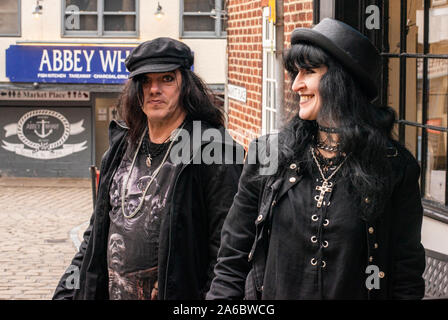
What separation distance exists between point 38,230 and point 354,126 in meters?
12.4

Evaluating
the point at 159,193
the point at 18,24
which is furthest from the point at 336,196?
the point at 18,24

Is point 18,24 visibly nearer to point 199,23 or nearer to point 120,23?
point 120,23

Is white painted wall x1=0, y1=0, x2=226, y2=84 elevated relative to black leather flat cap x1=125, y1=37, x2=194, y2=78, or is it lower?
elevated

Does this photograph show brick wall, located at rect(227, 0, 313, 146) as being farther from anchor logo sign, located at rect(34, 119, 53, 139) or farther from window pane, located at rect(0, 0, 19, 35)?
anchor logo sign, located at rect(34, 119, 53, 139)

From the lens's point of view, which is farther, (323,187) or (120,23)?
(120,23)

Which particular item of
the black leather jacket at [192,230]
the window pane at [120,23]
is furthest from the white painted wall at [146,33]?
the black leather jacket at [192,230]

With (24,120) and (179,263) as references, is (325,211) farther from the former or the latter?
(24,120)

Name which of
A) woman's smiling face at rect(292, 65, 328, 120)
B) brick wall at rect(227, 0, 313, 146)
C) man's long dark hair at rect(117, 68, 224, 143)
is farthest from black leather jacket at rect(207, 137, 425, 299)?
brick wall at rect(227, 0, 313, 146)

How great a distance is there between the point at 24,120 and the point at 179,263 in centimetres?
2174

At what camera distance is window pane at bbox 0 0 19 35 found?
2311 centimetres

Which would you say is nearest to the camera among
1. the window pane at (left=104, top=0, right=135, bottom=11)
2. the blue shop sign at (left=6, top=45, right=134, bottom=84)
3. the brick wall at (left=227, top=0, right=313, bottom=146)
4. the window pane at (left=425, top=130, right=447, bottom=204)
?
the window pane at (left=425, top=130, right=447, bottom=204)

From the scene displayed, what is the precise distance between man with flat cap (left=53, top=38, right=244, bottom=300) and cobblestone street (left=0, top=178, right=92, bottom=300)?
6060mm

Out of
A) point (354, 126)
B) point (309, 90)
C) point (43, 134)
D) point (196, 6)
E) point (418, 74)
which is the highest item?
point (196, 6)

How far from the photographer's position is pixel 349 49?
9.04ft
